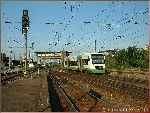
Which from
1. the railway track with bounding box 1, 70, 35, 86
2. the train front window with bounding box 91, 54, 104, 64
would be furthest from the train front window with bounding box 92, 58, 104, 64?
the railway track with bounding box 1, 70, 35, 86

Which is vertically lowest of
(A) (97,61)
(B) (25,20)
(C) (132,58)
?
(A) (97,61)

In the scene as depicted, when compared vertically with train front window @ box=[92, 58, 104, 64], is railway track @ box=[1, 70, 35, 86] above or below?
below

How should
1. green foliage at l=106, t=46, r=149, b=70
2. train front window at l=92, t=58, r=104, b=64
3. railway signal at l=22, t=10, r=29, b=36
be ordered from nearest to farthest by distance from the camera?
railway signal at l=22, t=10, r=29, b=36 → train front window at l=92, t=58, r=104, b=64 → green foliage at l=106, t=46, r=149, b=70

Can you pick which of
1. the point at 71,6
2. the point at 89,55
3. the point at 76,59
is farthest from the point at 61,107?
the point at 76,59

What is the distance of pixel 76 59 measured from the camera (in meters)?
44.1

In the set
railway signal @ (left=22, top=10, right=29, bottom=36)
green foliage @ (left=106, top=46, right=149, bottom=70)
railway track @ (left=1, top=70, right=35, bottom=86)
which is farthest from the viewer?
green foliage @ (left=106, top=46, right=149, bottom=70)

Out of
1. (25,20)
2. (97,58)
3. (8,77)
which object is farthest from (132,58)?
(25,20)

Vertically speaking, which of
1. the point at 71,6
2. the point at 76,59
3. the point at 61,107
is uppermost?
the point at 71,6

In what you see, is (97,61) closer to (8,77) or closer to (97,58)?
(97,58)

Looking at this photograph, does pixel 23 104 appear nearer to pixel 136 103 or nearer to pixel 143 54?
pixel 136 103

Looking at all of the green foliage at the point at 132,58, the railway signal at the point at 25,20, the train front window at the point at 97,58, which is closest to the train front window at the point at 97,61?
the train front window at the point at 97,58

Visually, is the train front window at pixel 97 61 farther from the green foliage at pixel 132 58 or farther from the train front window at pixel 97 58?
the green foliage at pixel 132 58

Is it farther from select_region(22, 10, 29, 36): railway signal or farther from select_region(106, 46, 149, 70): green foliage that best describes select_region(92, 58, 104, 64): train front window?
select_region(22, 10, 29, 36): railway signal

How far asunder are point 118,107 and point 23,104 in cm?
416
